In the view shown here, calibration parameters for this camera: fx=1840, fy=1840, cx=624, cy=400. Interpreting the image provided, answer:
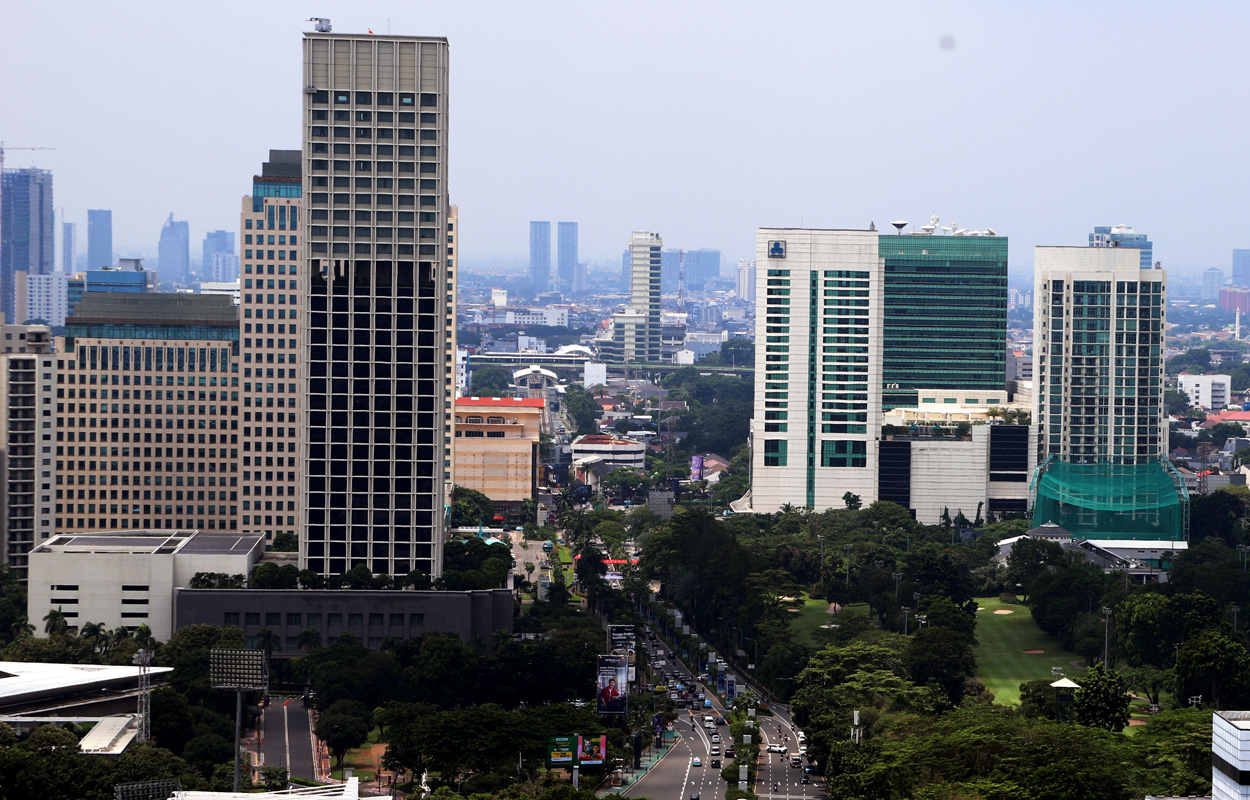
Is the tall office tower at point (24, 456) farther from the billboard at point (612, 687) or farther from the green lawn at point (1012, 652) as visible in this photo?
the green lawn at point (1012, 652)

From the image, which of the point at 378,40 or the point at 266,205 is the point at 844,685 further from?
the point at 266,205

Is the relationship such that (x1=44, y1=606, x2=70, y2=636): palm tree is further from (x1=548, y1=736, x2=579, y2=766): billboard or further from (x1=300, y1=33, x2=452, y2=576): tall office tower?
(x1=548, y1=736, x2=579, y2=766): billboard

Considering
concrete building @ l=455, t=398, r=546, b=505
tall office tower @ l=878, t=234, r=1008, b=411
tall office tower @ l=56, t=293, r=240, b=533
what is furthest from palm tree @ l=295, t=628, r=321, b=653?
tall office tower @ l=878, t=234, r=1008, b=411

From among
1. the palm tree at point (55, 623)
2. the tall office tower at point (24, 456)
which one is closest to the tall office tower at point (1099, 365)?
the tall office tower at point (24, 456)

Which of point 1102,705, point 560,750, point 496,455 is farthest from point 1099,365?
point 560,750

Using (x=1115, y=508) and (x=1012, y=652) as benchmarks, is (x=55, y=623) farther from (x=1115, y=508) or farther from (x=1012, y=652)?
(x=1115, y=508)

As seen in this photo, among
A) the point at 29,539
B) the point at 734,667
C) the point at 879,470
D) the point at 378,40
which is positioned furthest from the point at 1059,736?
the point at 879,470
